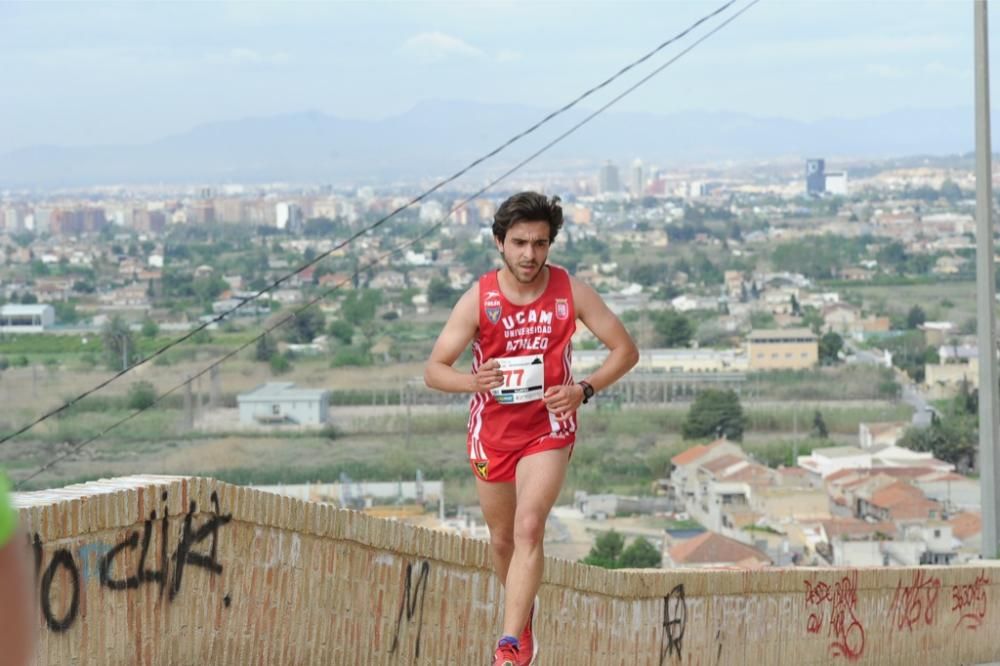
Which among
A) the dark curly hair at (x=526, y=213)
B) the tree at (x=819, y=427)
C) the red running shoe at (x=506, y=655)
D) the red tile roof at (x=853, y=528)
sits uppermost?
the dark curly hair at (x=526, y=213)

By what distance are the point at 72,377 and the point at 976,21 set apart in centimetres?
8565

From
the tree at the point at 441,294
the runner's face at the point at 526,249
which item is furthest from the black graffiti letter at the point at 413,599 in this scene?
the tree at the point at 441,294

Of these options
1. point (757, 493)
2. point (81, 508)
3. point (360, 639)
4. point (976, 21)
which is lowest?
point (757, 493)

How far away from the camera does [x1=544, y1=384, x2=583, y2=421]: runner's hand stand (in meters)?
5.01

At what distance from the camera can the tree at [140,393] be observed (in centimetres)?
8368

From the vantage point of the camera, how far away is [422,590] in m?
5.97

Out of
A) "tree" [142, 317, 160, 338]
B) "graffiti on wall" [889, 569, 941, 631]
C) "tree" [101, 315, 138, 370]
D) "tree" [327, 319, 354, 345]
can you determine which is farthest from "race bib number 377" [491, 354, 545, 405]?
"tree" [327, 319, 354, 345]

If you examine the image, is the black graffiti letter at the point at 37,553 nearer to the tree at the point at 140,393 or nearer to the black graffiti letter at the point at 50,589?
the black graffiti letter at the point at 50,589

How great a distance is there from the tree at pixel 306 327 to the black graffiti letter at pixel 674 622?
106 m

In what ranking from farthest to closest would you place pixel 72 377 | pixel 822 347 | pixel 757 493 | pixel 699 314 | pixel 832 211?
1. pixel 832 211
2. pixel 699 314
3. pixel 822 347
4. pixel 72 377
5. pixel 757 493

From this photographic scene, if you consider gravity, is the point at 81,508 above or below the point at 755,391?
above

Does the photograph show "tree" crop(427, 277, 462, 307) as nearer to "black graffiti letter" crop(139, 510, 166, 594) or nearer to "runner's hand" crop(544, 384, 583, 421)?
"runner's hand" crop(544, 384, 583, 421)

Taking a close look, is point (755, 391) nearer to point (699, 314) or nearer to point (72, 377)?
point (699, 314)

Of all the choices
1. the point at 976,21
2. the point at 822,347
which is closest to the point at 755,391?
the point at 822,347
